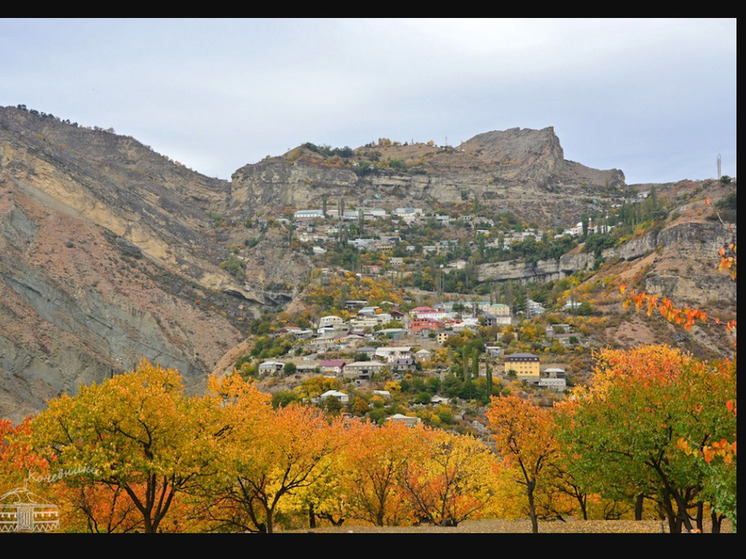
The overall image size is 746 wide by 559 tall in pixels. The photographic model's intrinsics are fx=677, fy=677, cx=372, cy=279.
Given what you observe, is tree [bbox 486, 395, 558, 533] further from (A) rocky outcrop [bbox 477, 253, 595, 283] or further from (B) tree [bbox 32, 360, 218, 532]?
→ (A) rocky outcrop [bbox 477, 253, 595, 283]

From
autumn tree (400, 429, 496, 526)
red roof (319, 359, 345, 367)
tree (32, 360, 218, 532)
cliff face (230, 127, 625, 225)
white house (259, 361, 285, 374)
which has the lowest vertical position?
autumn tree (400, 429, 496, 526)

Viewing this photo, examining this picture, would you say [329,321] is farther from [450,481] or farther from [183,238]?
[450,481]

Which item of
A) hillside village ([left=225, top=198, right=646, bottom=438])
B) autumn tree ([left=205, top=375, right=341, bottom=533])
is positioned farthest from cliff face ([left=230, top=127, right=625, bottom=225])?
autumn tree ([left=205, top=375, right=341, bottom=533])

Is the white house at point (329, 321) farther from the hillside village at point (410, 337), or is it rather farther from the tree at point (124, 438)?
the tree at point (124, 438)

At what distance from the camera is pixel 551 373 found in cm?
5369

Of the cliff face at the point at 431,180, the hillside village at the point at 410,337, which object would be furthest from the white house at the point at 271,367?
the cliff face at the point at 431,180

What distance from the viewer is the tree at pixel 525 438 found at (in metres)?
19.3

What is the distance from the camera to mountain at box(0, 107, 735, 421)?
63406mm

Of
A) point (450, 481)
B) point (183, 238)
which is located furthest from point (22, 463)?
point (183, 238)

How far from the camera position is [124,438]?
585 inches

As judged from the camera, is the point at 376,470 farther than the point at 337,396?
No

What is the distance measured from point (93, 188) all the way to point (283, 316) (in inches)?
1205

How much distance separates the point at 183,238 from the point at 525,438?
92531mm

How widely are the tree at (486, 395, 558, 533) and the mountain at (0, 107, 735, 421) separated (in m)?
38.3
